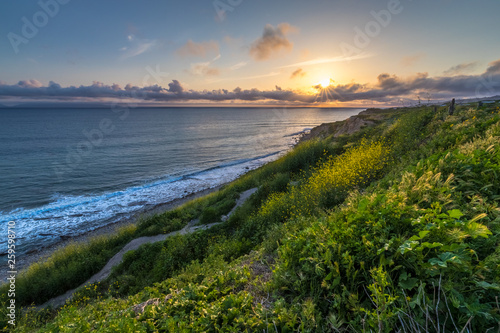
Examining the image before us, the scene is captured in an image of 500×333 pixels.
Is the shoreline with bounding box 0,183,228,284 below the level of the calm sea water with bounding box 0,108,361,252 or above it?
below

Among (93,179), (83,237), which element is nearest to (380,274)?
(83,237)

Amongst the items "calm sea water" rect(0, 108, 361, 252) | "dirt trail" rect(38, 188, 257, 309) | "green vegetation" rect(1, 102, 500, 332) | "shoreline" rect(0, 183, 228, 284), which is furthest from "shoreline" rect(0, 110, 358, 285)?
"green vegetation" rect(1, 102, 500, 332)

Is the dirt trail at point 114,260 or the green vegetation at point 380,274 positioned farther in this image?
the dirt trail at point 114,260

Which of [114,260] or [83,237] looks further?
[83,237]

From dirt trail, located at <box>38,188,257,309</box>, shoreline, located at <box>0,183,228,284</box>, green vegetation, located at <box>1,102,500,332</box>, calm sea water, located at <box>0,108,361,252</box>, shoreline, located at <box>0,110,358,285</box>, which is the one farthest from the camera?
calm sea water, located at <box>0,108,361,252</box>

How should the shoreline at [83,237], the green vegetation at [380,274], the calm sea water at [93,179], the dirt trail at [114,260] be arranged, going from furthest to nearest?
the calm sea water at [93,179]
the shoreline at [83,237]
the dirt trail at [114,260]
the green vegetation at [380,274]

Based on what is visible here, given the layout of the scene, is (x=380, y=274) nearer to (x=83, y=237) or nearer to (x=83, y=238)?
(x=83, y=238)

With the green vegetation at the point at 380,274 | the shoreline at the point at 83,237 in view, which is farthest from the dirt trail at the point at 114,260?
the green vegetation at the point at 380,274

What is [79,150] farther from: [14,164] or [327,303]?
[327,303]

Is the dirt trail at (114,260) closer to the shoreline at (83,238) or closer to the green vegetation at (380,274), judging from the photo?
the shoreline at (83,238)

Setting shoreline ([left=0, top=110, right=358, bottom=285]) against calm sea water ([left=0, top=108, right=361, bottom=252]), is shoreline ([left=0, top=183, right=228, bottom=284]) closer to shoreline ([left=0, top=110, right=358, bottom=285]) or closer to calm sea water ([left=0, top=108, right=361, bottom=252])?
shoreline ([left=0, top=110, right=358, bottom=285])

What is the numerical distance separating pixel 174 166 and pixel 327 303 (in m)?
43.1

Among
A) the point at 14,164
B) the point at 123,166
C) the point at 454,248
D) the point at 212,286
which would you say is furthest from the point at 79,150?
the point at 454,248

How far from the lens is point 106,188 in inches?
1224
